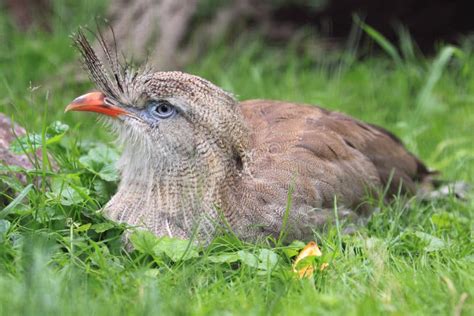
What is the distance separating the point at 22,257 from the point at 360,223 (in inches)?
67.9

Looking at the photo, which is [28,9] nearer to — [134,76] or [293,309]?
[134,76]

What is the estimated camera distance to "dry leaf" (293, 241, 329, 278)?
3.33 meters

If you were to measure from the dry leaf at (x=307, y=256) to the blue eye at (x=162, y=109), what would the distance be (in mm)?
781

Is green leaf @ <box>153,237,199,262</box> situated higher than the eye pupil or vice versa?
the eye pupil

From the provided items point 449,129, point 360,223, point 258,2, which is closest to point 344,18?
point 258,2

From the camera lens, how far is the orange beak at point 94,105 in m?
3.61

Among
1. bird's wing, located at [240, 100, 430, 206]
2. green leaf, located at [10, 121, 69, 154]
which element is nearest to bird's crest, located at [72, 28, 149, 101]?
green leaf, located at [10, 121, 69, 154]

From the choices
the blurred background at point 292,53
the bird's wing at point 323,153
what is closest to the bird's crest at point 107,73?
the bird's wing at point 323,153

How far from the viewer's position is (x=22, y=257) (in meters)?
3.07

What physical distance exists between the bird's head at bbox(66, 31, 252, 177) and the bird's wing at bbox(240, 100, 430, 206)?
304 mm

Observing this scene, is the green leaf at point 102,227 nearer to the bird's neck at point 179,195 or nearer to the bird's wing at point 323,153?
the bird's neck at point 179,195

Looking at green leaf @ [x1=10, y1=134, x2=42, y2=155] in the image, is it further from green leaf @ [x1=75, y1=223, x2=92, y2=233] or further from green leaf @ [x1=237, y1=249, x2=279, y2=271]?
green leaf @ [x1=237, y1=249, x2=279, y2=271]

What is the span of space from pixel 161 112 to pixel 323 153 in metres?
0.85

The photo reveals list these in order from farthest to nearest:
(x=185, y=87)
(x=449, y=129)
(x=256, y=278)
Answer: (x=449, y=129)
(x=185, y=87)
(x=256, y=278)
